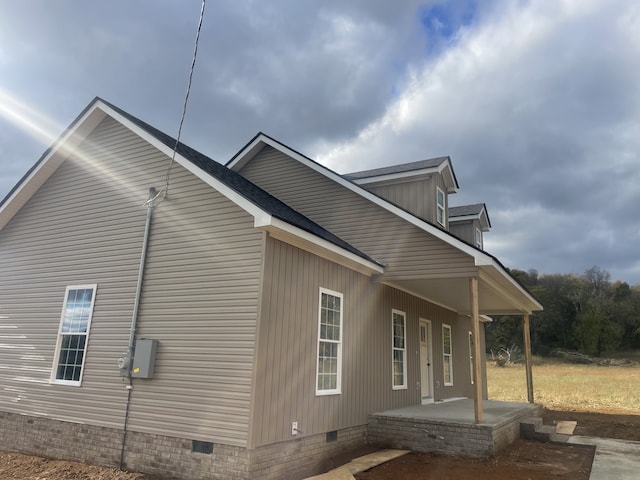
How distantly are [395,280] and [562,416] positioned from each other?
29.0 feet

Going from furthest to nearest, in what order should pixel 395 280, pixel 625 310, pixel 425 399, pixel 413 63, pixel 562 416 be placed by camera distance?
pixel 625 310 < pixel 562 416 < pixel 425 399 < pixel 395 280 < pixel 413 63

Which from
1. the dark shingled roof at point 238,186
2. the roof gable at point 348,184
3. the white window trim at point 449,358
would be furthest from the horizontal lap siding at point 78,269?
the white window trim at point 449,358

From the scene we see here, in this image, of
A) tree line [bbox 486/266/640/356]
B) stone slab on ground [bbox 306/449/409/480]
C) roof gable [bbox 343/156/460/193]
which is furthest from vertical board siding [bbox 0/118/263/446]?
tree line [bbox 486/266/640/356]

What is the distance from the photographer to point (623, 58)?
986cm

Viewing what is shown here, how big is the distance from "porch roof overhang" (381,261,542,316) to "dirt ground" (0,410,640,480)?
3248 millimetres

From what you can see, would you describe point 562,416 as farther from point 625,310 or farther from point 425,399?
point 625,310

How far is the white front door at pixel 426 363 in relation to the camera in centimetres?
1195

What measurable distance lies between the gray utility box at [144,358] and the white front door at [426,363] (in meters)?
7.48

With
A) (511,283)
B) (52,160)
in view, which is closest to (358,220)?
(511,283)

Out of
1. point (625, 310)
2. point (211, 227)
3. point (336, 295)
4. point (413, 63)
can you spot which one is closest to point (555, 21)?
point (413, 63)

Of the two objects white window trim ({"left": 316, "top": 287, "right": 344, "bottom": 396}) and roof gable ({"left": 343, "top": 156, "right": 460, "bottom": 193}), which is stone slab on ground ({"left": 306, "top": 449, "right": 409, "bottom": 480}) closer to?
white window trim ({"left": 316, "top": 287, "right": 344, "bottom": 396})

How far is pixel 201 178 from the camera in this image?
23.3ft

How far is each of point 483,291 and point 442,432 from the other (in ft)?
13.3

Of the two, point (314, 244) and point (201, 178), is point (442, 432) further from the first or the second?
point (201, 178)
